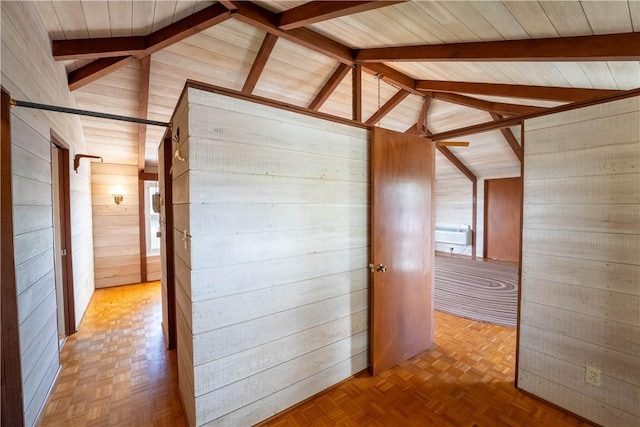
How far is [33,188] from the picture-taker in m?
1.86

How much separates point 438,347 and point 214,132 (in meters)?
2.77

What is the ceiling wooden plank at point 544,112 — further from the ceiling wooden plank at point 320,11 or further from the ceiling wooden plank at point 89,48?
the ceiling wooden plank at point 89,48

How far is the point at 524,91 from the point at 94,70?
163 inches

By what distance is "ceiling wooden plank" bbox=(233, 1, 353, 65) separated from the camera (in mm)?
2023

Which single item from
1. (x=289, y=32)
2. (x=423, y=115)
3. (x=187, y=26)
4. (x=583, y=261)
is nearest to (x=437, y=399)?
(x=583, y=261)

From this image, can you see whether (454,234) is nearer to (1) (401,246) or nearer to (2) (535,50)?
(1) (401,246)

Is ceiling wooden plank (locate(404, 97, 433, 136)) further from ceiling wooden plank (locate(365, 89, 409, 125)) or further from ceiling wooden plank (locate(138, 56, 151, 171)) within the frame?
ceiling wooden plank (locate(138, 56, 151, 171))

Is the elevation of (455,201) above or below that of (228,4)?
below

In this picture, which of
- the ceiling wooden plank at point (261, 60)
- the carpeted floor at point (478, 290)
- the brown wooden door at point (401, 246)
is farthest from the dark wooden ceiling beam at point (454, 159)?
the ceiling wooden plank at point (261, 60)

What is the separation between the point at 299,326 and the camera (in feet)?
6.31

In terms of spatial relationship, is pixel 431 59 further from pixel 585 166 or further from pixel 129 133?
pixel 129 133

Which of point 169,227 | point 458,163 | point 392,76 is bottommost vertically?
point 169,227

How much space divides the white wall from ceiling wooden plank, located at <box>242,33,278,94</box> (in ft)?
5.02

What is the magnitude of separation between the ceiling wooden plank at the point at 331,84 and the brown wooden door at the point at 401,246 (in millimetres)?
1256
